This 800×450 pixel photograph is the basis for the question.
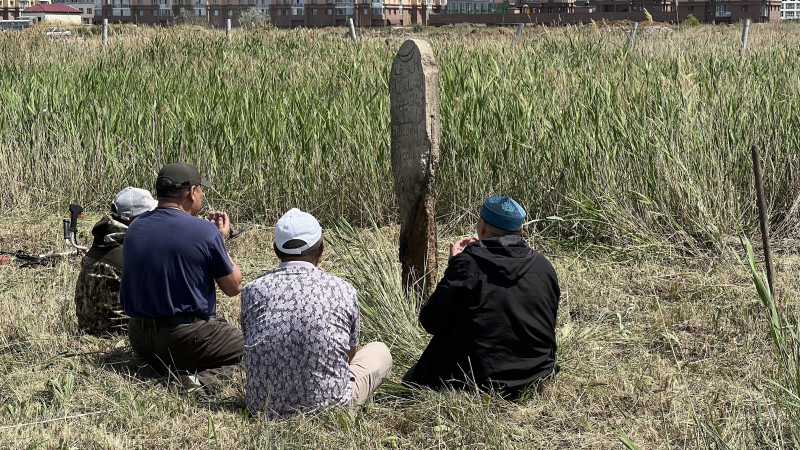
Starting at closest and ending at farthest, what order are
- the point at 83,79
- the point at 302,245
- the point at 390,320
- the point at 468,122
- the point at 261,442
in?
the point at 261,442 → the point at 302,245 → the point at 390,320 → the point at 468,122 → the point at 83,79

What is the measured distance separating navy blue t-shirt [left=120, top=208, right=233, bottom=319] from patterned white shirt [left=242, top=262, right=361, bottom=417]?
0.49 m

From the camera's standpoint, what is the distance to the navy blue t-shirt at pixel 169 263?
3.64 m

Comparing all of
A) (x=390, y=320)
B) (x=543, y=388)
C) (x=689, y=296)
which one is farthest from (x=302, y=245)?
(x=689, y=296)

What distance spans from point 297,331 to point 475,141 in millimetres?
3112

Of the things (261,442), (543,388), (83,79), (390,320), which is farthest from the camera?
(83,79)

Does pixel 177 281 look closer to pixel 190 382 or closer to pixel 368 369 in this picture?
pixel 190 382

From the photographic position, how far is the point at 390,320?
156 inches

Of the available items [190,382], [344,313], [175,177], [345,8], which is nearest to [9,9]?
[345,8]

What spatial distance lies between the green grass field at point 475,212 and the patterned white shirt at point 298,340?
0.11 meters

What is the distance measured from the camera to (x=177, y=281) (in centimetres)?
368

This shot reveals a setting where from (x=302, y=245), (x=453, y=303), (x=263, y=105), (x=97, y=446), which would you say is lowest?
(x=97, y=446)

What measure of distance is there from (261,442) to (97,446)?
613 mm

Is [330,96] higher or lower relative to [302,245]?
higher

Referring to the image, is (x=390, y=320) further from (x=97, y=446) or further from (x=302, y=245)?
(x=97, y=446)
